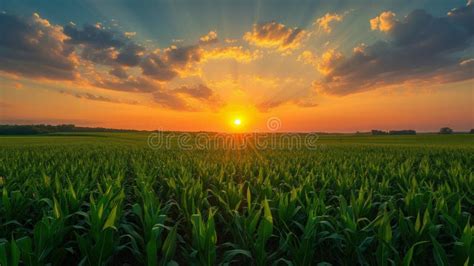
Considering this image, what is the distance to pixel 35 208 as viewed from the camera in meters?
5.02

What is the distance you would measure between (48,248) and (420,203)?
5.08 m

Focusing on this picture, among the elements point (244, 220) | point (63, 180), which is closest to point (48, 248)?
point (244, 220)

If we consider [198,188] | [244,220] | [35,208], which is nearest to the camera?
[244,220]

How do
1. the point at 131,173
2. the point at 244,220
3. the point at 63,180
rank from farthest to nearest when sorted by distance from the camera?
1. the point at 131,173
2. the point at 63,180
3. the point at 244,220

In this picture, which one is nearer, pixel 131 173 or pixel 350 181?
pixel 350 181

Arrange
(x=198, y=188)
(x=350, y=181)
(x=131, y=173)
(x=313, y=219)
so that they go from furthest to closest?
(x=131, y=173), (x=350, y=181), (x=198, y=188), (x=313, y=219)

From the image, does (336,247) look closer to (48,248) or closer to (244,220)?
(244,220)

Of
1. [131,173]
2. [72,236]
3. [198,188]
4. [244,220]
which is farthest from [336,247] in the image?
[131,173]

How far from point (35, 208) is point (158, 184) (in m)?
3.51

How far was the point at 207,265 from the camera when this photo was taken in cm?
303

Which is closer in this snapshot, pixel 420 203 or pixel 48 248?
pixel 48 248

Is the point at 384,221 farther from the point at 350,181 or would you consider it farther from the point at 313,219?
the point at 350,181

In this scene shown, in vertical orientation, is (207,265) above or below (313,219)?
below

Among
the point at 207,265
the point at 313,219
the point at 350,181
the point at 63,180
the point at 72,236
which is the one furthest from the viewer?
the point at 63,180
